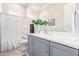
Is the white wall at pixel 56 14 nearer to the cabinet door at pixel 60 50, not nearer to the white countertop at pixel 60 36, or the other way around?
the white countertop at pixel 60 36

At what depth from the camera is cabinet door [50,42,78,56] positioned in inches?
40.5

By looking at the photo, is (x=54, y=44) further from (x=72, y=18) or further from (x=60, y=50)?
(x=72, y=18)

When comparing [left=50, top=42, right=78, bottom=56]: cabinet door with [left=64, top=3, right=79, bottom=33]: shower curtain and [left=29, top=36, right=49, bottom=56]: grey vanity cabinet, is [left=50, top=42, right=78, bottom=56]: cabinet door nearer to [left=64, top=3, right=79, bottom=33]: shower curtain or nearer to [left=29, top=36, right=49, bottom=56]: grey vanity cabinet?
[left=29, top=36, right=49, bottom=56]: grey vanity cabinet

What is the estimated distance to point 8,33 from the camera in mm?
1400

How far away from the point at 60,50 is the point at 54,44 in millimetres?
115

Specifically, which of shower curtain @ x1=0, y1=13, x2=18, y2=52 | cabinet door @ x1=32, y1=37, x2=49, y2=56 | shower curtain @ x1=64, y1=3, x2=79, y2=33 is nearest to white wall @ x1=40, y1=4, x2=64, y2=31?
shower curtain @ x1=64, y1=3, x2=79, y2=33

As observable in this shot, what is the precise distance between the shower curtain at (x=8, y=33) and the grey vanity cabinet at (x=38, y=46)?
235 millimetres

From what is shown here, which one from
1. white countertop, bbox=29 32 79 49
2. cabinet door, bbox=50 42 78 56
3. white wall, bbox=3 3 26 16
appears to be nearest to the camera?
cabinet door, bbox=50 42 78 56

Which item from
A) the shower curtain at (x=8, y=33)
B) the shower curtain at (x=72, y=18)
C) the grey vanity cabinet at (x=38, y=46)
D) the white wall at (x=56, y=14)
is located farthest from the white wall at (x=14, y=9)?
the shower curtain at (x=72, y=18)

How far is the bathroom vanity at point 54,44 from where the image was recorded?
106 centimetres

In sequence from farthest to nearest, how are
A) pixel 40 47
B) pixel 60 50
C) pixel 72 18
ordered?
pixel 40 47 < pixel 72 18 < pixel 60 50

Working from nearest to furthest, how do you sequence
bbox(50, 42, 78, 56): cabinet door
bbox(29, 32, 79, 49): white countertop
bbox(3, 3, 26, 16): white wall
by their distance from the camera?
bbox(50, 42, 78, 56): cabinet door < bbox(29, 32, 79, 49): white countertop < bbox(3, 3, 26, 16): white wall

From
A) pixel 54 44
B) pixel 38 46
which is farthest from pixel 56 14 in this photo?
pixel 38 46

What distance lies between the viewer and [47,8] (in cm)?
141
